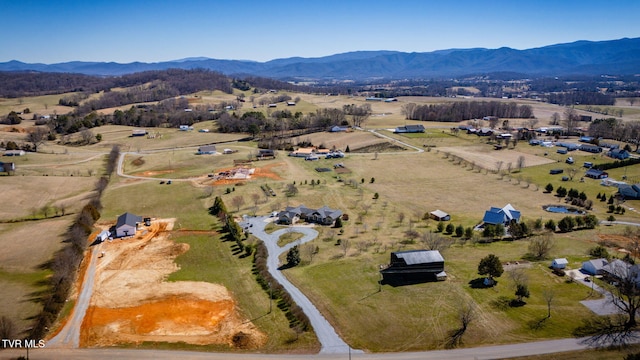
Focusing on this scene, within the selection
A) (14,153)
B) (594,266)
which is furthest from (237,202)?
(14,153)

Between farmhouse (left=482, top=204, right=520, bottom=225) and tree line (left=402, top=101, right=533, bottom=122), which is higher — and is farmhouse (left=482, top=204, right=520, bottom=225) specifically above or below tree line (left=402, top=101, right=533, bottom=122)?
below

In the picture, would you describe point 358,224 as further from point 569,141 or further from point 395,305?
point 569,141

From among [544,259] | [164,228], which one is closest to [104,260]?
[164,228]

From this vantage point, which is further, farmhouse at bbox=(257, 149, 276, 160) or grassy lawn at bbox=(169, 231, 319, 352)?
farmhouse at bbox=(257, 149, 276, 160)

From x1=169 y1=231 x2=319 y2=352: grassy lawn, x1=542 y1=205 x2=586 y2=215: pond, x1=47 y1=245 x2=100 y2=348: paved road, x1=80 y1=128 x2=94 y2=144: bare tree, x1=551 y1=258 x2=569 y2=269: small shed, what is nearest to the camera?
x1=169 y1=231 x2=319 y2=352: grassy lawn

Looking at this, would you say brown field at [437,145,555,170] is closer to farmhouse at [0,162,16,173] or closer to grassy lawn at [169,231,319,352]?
grassy lawn at [169,231,319,352]

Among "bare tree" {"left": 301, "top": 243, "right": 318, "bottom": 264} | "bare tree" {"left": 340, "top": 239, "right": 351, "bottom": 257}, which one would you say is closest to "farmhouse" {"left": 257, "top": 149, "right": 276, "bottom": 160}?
"bare tree" {"left": 301, "top": 243, "right": 318, "bottom": 264}

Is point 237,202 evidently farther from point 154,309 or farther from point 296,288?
point 154,309
